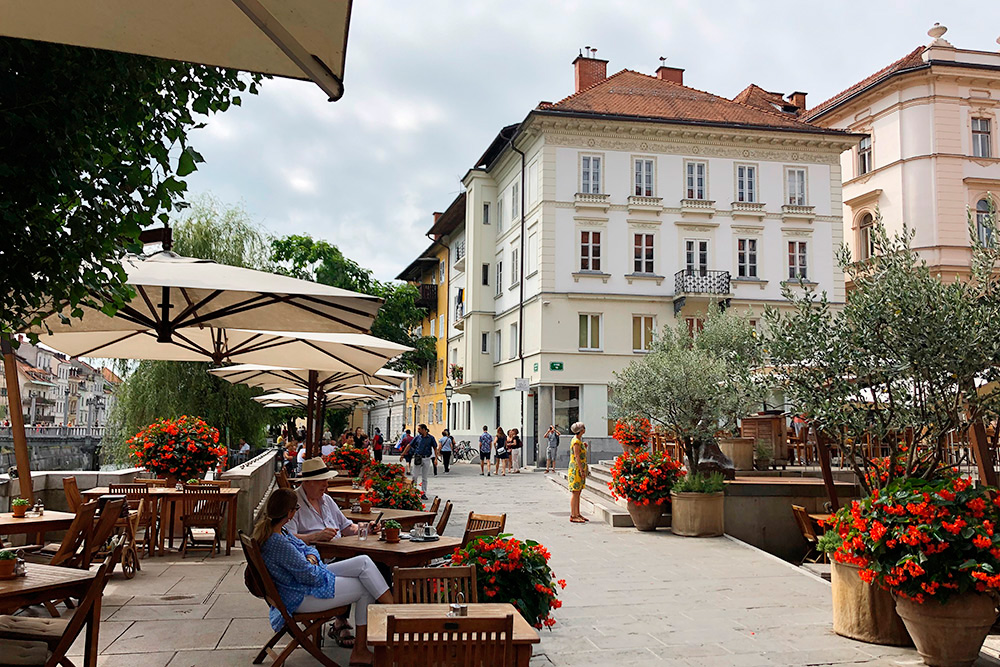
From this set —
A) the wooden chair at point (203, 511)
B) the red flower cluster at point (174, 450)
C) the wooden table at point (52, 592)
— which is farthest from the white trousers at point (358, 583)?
the red flower cluster at point (174, 450)

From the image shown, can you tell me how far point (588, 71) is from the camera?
38.9 metres

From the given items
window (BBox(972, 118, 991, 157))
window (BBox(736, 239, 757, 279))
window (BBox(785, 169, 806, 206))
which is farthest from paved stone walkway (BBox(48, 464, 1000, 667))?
window (BBox(972, 118, 991, 157))

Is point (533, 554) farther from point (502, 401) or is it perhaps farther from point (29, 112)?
point (502, 401)

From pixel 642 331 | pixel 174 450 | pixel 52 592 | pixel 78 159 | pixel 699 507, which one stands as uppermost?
pixel 642 331

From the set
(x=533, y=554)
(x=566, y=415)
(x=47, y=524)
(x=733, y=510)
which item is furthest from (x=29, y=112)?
(x=566, y=415)

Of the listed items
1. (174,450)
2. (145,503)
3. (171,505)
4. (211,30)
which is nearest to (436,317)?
(174,450)

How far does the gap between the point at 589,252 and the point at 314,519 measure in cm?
2792

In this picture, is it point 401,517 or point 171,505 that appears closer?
point 401,517

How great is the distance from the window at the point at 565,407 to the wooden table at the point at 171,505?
23.0m

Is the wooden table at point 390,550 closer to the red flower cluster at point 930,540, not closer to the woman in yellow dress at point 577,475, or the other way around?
the red flower cluster at point 930,540

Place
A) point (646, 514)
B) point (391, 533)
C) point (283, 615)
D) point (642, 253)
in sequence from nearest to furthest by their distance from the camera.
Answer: point (283, 615) < point (391, 533) < point (646, 514) < point (642, 253)

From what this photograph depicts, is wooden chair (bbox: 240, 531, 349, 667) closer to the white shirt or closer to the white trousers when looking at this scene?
the white trousers

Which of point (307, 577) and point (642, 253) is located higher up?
point (642, 253)

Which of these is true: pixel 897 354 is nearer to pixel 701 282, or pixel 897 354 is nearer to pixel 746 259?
pixel 701 282
